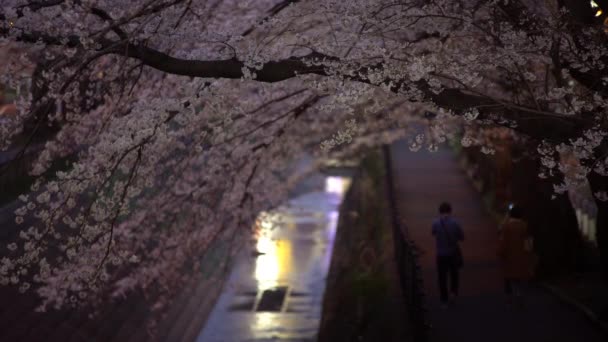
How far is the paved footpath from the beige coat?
2.17ft

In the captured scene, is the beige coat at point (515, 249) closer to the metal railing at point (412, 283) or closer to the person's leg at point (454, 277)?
the person's leg at point (454, 277)

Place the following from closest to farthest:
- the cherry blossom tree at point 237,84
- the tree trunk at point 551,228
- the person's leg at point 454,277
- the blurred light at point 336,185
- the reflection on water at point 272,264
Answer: the cherry blossom tree at point 237,84
the person's leg at point 454,277
the tree trunk at point 551,228
the reflection on water at point 272,264
the blurred light at point 336,185

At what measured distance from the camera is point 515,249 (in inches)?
492

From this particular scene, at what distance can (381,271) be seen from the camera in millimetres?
17188

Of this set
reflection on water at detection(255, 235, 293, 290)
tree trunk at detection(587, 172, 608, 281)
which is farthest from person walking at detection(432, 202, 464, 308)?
reflection on water at detection(255, 235, 293, 290)

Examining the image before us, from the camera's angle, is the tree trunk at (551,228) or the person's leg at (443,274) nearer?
the person's leg at (443,274)

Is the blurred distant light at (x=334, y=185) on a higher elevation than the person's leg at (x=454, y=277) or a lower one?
higher

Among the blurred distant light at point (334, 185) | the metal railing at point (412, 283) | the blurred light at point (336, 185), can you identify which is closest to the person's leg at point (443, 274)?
the metal railing at point (412, 283)

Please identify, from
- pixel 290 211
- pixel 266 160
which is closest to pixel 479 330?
pixel 266 160

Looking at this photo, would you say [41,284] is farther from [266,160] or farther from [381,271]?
[381,271]

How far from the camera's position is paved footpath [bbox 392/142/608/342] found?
1170 cm

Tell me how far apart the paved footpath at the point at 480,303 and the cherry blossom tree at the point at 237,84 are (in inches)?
56.4

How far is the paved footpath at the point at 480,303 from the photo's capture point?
38.4 ft

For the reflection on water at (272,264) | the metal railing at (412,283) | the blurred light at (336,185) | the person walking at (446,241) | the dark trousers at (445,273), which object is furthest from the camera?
the blurred light at (336,185)
